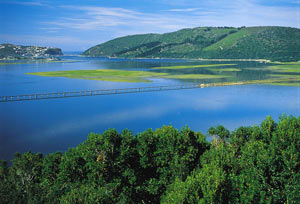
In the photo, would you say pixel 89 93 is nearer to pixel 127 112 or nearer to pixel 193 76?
pixel 127 112

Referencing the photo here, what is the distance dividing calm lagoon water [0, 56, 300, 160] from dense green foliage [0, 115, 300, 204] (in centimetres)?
1290

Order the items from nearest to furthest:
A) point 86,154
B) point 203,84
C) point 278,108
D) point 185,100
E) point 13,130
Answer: point 86,154 → point 13,130 → point 278,108 → point 185,100 → point 203,84

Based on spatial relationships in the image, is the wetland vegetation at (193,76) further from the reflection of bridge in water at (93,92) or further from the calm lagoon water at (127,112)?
the calm lagoon water at (127,112)

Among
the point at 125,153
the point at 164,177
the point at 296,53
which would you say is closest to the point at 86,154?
the point at 125,153

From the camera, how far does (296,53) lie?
619ft

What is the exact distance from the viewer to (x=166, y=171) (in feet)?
65.0

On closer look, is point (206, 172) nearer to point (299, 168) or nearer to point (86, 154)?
point (299, 168)

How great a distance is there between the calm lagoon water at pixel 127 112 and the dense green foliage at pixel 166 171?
42.3 ft

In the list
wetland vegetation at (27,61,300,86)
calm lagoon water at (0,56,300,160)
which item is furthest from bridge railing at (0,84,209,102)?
wetland vegetation at (27,61,300,86)

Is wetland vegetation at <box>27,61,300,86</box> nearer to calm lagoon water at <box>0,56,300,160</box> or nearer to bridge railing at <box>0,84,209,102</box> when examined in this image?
bridge railing at <box>0,84,209,102</box>

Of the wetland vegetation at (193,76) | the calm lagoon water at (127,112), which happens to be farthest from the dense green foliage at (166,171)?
the wetland vegetation at (193,76)

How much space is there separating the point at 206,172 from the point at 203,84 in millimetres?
63918

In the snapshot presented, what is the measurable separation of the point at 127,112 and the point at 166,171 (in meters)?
29.9

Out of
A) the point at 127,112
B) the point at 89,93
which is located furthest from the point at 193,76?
the point at 127,112
